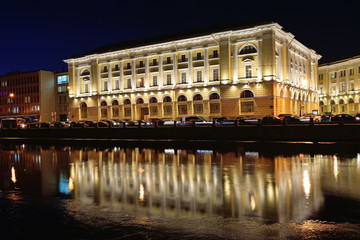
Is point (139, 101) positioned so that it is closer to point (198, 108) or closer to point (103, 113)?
point (103, 113)

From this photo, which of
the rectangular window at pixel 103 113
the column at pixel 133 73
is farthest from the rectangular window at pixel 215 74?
the rectangular window at pixel 103 113

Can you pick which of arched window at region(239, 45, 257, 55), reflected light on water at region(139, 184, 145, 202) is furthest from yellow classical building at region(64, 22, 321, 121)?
reflected light on water at region(139, 184, 145, 202)

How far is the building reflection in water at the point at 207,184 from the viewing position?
9.57 meters

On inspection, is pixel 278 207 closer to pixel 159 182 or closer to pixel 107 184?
pixel 159 182

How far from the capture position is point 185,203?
10172 mm

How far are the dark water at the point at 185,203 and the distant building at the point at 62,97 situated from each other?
82.1 metres

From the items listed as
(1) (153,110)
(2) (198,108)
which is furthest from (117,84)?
(2) (198,108)

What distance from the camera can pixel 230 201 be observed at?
33.9ft

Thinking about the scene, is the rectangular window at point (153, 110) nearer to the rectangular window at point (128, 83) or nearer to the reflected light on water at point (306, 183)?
the rectangular window at point (128, 83)

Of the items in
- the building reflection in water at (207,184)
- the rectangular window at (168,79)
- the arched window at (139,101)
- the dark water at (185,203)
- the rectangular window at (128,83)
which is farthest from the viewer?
the rectangular window at (128,83)

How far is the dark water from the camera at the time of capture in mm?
7773

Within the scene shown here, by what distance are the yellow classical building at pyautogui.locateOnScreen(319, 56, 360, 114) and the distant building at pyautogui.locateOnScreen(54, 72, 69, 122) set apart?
69776mm

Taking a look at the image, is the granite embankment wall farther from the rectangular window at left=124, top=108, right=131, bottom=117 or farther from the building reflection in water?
the rectangular window at left=124, top=108, right=131, bottom=117

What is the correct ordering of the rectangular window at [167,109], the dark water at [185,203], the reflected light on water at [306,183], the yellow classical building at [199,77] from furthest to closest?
the rectangular window at [167,109] → the yellow classical building at [199,77] → the reflected light on water at [306,183] → the dark water at [185,203]
